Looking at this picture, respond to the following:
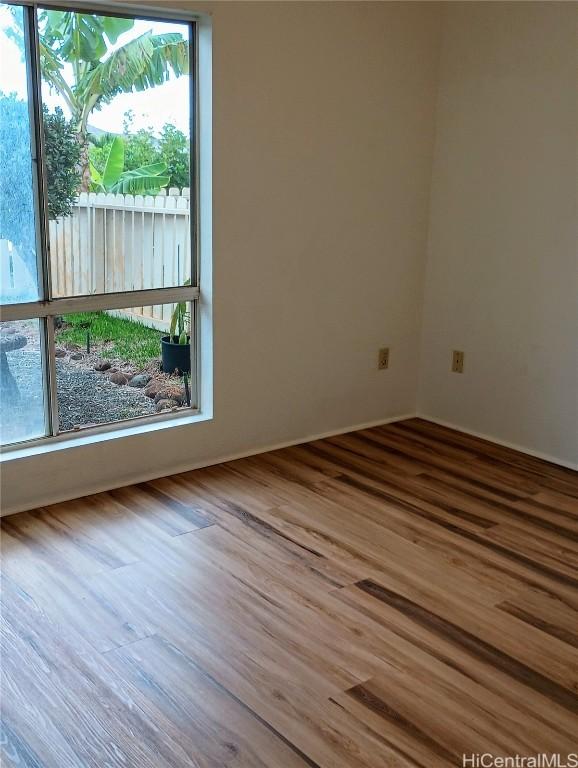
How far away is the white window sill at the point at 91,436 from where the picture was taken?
3082mm

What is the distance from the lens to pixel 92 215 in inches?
123

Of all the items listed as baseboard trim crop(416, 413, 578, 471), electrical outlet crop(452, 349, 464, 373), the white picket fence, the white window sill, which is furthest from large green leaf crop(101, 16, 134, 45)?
baseboard trim crop(416, 413, 578, 471)

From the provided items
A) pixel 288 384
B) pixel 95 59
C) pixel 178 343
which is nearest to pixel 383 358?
pixel 288 384

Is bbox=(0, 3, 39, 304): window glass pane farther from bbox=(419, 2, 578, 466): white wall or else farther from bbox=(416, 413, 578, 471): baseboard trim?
bbox=(416, 413, 578, 471): baseboard trim

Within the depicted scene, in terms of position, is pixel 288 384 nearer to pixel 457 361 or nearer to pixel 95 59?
pixel 457 361

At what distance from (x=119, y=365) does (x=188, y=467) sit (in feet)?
1.82

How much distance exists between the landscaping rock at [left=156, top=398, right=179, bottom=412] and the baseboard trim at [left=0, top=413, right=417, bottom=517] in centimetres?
26

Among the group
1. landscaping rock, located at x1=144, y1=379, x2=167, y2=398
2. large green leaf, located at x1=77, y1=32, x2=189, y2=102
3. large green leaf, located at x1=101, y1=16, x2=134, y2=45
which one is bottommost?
landscaping rock, located at x1=144, y1=379, x2=167, y2=398

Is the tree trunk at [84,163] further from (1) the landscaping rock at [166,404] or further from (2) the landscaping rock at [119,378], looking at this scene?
(1) the landscaping rock at [166,404]

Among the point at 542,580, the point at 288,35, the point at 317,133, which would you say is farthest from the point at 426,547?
the point at 288,35

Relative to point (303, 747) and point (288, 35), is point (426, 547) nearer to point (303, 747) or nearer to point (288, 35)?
point (303, 747)

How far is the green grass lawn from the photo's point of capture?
3.16 metres

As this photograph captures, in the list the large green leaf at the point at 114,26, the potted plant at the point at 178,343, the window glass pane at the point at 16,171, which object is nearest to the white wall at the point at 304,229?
the potted plant at the point at 178,343

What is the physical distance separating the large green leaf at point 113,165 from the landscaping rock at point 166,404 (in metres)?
0.93
